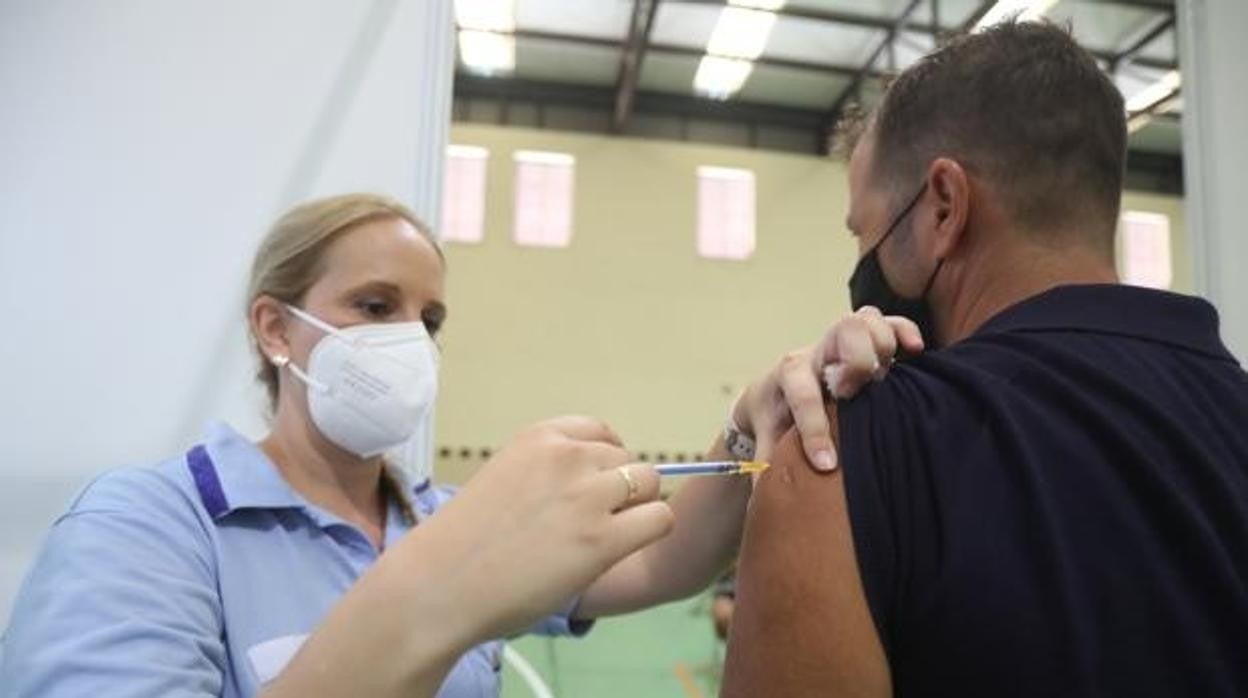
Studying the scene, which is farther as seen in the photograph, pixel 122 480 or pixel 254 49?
pixel 254 49

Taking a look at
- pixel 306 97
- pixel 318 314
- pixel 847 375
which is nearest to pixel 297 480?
pixel 318 314

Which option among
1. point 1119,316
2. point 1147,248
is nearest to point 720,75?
point 1147,248

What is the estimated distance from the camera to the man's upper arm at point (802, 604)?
2.28 ft

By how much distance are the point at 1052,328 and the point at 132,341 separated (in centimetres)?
163

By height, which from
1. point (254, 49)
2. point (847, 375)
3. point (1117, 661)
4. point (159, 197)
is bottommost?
point (1117, 661)

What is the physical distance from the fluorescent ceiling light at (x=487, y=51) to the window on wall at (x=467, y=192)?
0.75 m

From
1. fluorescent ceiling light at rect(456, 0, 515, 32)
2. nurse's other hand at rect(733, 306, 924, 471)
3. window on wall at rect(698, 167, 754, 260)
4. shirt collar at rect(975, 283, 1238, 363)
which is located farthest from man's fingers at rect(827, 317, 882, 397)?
window on wall at rect(698, 167, 754, 260)

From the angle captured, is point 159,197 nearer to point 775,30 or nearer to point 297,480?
point 297,480

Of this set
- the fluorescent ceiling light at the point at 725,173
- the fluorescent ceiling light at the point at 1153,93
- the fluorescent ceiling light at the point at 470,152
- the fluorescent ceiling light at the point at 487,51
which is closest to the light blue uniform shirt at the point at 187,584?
the fluorescent ceiling light at the point at 487,51

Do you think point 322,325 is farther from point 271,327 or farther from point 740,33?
point 740,33

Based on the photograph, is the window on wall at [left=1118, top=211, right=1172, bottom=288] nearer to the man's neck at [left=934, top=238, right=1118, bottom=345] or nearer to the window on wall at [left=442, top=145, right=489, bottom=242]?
the window on wall at [left=442, top=145, right=489, bottom=242]

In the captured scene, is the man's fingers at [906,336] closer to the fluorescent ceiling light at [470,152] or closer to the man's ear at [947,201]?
the man's ear at [947,201]

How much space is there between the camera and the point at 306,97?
1812 mm

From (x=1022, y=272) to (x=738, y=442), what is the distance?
17.4 inches
